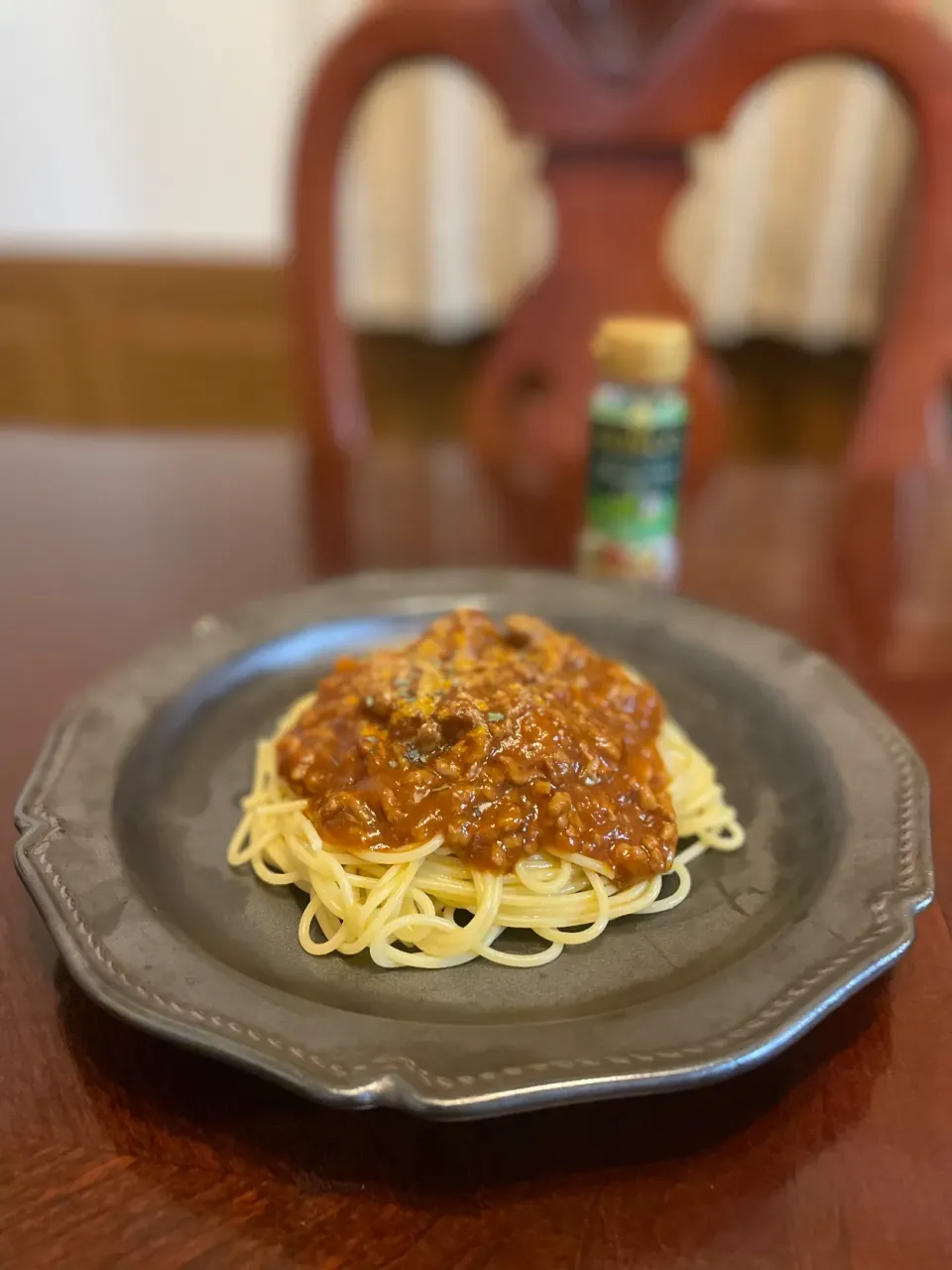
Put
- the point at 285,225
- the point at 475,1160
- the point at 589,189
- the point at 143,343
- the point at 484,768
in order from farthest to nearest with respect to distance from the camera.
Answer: the point at 143,343 < the point at 285,225 < the point at 589,189 < the point at 484,768 < the point at 475,1160

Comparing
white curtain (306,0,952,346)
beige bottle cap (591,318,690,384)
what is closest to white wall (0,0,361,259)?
white curtain (306,0,952,346)

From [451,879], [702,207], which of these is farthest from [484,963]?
[702,207]

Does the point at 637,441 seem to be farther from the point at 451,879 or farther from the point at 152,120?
the point at 152,120

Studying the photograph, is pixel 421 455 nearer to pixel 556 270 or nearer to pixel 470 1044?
pixel 556 270

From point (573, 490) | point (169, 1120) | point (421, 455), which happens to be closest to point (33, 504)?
point (421, 455)

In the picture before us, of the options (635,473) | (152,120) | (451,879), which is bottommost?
(451,879)

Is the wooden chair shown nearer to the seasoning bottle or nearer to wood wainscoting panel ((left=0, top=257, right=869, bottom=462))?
the seasoning bottle

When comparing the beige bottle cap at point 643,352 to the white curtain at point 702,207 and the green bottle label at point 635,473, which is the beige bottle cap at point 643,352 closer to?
the green bottle label at point 635,473
